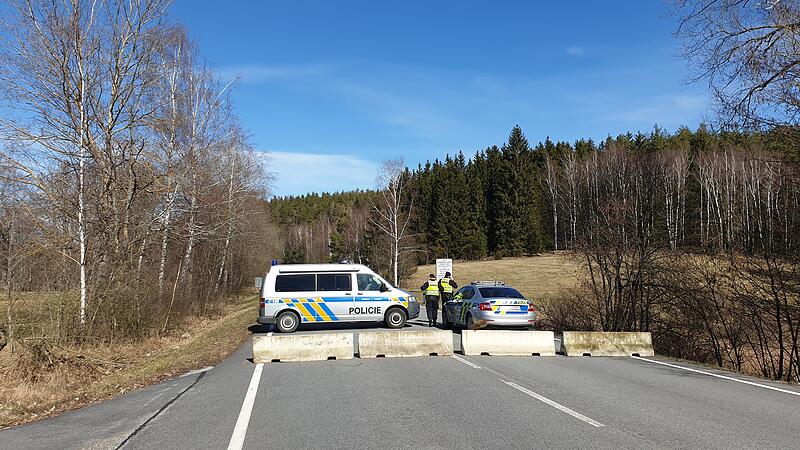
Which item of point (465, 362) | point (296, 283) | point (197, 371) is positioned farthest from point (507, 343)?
point (296, 283)

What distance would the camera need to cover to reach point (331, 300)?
1855cm

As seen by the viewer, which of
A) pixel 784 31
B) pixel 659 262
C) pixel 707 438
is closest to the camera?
pixel 707 438

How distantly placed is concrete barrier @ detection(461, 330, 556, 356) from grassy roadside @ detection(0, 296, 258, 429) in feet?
18.9

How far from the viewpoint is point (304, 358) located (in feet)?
40.7

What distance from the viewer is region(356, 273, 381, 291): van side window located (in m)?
18.9

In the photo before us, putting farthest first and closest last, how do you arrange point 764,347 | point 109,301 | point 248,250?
point 248,250 → point 109,301 → point 764,347

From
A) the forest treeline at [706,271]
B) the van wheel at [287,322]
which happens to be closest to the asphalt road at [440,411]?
the forest treeline at [706,271]

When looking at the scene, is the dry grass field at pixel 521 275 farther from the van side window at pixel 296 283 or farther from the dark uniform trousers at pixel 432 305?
the van side window at pixel 296 283

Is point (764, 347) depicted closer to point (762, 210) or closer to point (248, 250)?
point (762, 210)

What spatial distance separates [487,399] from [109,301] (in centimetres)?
1134

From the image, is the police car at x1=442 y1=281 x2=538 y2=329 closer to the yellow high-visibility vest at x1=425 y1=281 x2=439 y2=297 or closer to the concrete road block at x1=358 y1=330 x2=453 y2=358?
the yellow high-visibility vest at x1=425 y1=281 x2=439 y2=297

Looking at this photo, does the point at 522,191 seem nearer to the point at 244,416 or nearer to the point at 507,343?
the point at 507,343

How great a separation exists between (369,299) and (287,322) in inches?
105

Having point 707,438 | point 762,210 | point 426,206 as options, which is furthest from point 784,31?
point 426,206
